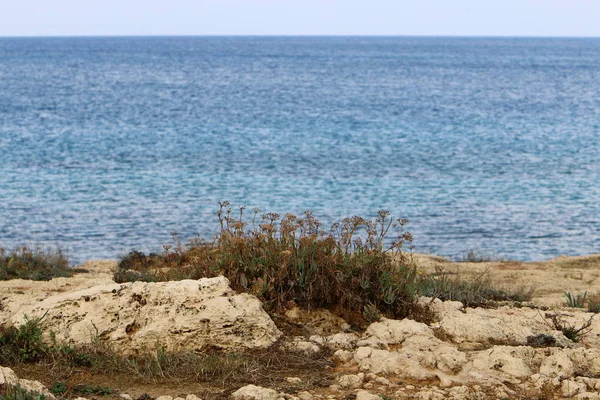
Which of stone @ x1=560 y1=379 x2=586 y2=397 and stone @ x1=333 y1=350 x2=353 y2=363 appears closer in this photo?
stone @ x1=560 y1=379 x2=586 y2=397

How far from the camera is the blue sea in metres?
20.5

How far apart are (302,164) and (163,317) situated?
915 inches

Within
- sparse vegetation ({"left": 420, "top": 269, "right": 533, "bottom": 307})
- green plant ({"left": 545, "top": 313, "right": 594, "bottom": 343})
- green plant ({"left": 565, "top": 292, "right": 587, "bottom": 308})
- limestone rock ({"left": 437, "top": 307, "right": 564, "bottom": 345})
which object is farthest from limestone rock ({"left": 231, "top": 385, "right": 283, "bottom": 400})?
green plant ({"left": 565, "top": 292, "right": 587, "bottom": 308})

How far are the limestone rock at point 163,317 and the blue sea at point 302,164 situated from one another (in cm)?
1090

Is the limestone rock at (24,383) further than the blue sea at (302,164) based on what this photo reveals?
No

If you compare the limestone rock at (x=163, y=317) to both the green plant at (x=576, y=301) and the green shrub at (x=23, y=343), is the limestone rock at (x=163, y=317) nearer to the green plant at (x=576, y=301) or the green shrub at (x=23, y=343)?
the green shrub at (x=23, y=343)

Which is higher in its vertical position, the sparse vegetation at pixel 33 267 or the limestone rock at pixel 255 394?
the limestone rock at pixel 255 394

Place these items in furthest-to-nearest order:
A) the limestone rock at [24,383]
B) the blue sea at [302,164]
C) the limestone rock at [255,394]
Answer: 1. the blue sea at [302,164]
2. the limestone rock at [255,394]
3. the limestone rock at [24,383]

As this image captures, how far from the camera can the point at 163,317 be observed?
22.2 ft

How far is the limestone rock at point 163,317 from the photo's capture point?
6672mm

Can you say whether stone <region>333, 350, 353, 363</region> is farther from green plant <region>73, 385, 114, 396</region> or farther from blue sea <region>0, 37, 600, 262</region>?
Result: blue sea <region>0, 37, 600, 262</region>

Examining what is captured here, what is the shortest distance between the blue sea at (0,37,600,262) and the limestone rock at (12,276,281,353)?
10.9m

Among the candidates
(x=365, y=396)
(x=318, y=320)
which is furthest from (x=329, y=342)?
(x=365, y=396)

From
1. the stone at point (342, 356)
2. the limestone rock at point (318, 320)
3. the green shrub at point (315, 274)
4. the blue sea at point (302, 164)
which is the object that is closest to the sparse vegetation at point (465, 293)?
the green shrub at point (315, 274)
